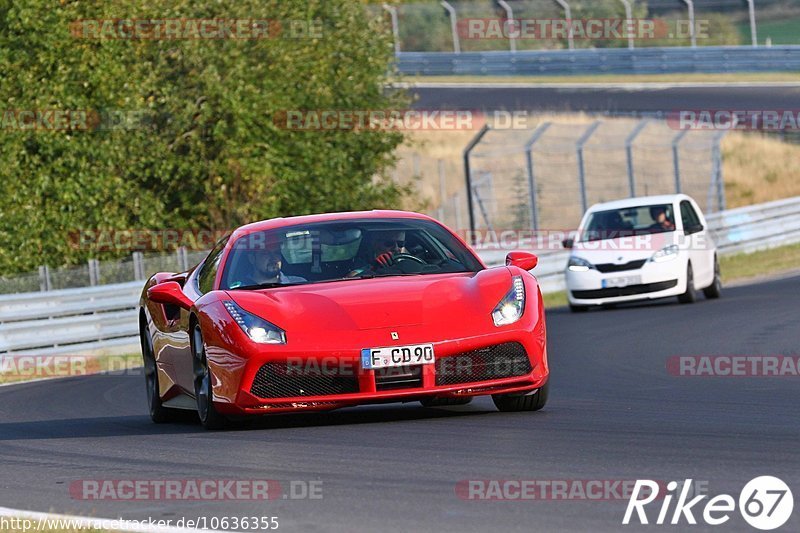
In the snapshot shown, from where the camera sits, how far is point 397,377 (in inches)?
347

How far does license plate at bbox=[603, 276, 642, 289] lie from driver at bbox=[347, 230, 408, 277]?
38.4ft

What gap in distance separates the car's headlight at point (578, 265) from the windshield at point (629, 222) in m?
0.45

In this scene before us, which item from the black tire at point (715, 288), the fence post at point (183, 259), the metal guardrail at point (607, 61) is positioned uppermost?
the fence post at point (183, 259)

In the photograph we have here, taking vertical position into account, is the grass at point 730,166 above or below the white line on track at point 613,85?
below

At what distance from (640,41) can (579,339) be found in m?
Answer: 39.5

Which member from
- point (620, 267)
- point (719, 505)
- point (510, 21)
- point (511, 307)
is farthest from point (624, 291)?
point (510, 21)

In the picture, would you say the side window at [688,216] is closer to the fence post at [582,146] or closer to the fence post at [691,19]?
the fence post at [582,146]

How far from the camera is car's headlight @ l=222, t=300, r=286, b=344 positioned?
8922mm

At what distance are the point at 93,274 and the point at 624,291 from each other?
7089 mm

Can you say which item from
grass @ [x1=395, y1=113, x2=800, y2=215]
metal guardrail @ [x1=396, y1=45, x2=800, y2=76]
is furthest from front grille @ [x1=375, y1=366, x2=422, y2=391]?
metal guardrail @ [x1=396, y1=45, x2=800, y2=76]

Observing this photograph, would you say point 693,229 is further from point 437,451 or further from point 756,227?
point 437,451

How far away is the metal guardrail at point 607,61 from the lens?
148ft

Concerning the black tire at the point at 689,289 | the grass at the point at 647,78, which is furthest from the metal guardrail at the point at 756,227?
the grass at the point at 647,78

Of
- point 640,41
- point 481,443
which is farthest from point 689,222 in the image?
point 640,41
